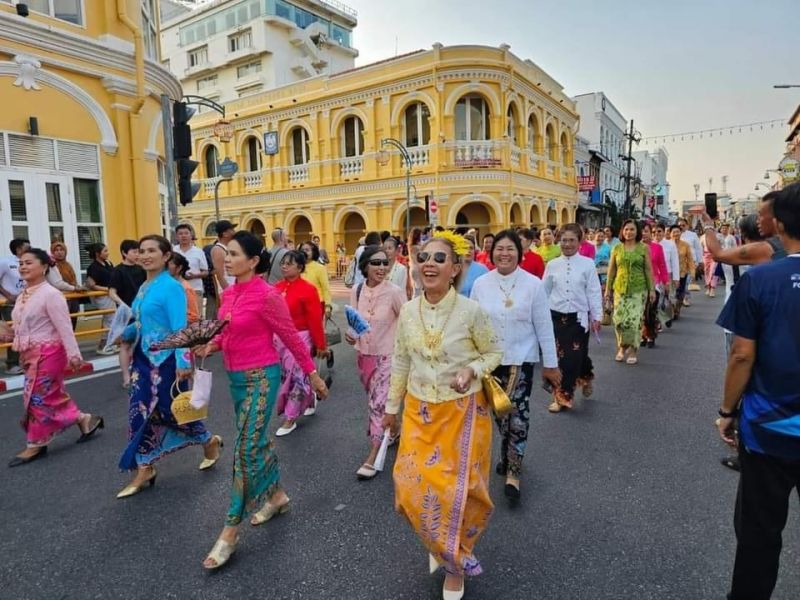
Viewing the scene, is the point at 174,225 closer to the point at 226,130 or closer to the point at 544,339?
the point at 544,339

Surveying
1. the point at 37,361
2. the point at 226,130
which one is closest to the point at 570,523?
the point at 37,361

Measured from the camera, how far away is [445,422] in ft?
8.27

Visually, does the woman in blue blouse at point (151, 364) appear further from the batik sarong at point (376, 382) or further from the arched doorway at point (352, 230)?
the arched doorway at point (352, 230)

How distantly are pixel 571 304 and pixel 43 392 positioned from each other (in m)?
4.84

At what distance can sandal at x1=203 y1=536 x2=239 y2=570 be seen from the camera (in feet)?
9.09

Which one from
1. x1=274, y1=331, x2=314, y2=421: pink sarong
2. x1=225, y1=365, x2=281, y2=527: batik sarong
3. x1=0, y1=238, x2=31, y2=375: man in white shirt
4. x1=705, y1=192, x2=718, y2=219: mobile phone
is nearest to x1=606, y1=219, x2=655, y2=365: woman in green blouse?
x1=705, y1=192, x2=718, y2=219: mobile phone

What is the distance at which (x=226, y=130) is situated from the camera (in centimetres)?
1491

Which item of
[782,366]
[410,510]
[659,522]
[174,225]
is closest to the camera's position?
[782,366]

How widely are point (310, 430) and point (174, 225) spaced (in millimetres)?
4985

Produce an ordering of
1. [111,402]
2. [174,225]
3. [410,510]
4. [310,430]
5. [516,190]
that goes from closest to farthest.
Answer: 1. [410,510]
2. [310,430]
3. [111,402]
4. [174,225]
5. [516,190]

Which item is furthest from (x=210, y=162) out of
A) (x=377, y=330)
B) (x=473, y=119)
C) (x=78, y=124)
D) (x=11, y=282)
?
(x=377, y=330)

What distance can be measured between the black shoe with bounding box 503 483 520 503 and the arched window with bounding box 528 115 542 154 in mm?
23881

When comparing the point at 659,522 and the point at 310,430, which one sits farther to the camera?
the point at 310,430

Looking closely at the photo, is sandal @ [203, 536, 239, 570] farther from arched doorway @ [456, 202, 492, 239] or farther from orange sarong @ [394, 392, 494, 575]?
arched doorway @ [456, 202, 492, 239]
